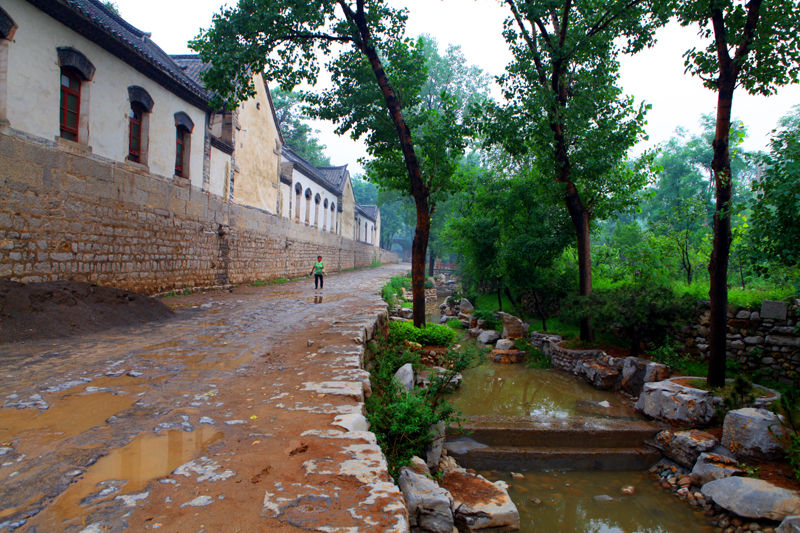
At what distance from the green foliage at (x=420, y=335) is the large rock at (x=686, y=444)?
467cm

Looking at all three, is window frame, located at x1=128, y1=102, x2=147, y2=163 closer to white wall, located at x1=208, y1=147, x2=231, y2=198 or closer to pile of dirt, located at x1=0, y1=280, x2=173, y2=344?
white wall, located at x1=208, y1=147, x2=231, y2=198

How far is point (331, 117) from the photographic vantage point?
10219 millimetres

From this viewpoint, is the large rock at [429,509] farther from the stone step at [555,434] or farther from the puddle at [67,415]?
the stone step at [555,434]

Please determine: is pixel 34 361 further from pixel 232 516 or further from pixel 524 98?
pixel 524 98

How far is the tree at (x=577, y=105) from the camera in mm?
9156

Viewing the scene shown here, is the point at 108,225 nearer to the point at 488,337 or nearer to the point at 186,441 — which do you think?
the point at 186,441

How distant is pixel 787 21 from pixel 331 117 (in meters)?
8.22

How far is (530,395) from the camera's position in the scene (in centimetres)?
877

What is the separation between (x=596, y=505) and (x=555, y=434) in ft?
4.45

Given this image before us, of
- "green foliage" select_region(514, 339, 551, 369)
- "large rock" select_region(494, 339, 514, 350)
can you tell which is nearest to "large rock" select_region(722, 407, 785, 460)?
"green foliage" select_region(514, 339, 551, 369)

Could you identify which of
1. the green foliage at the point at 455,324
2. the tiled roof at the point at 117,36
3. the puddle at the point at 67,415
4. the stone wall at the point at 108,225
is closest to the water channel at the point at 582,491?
the puddle at the point at 67,415

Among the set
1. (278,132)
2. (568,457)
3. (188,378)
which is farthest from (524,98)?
(278,132)

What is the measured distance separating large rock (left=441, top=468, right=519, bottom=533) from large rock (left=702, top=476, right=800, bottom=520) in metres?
2.57

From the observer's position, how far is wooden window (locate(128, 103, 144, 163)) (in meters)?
10.3
